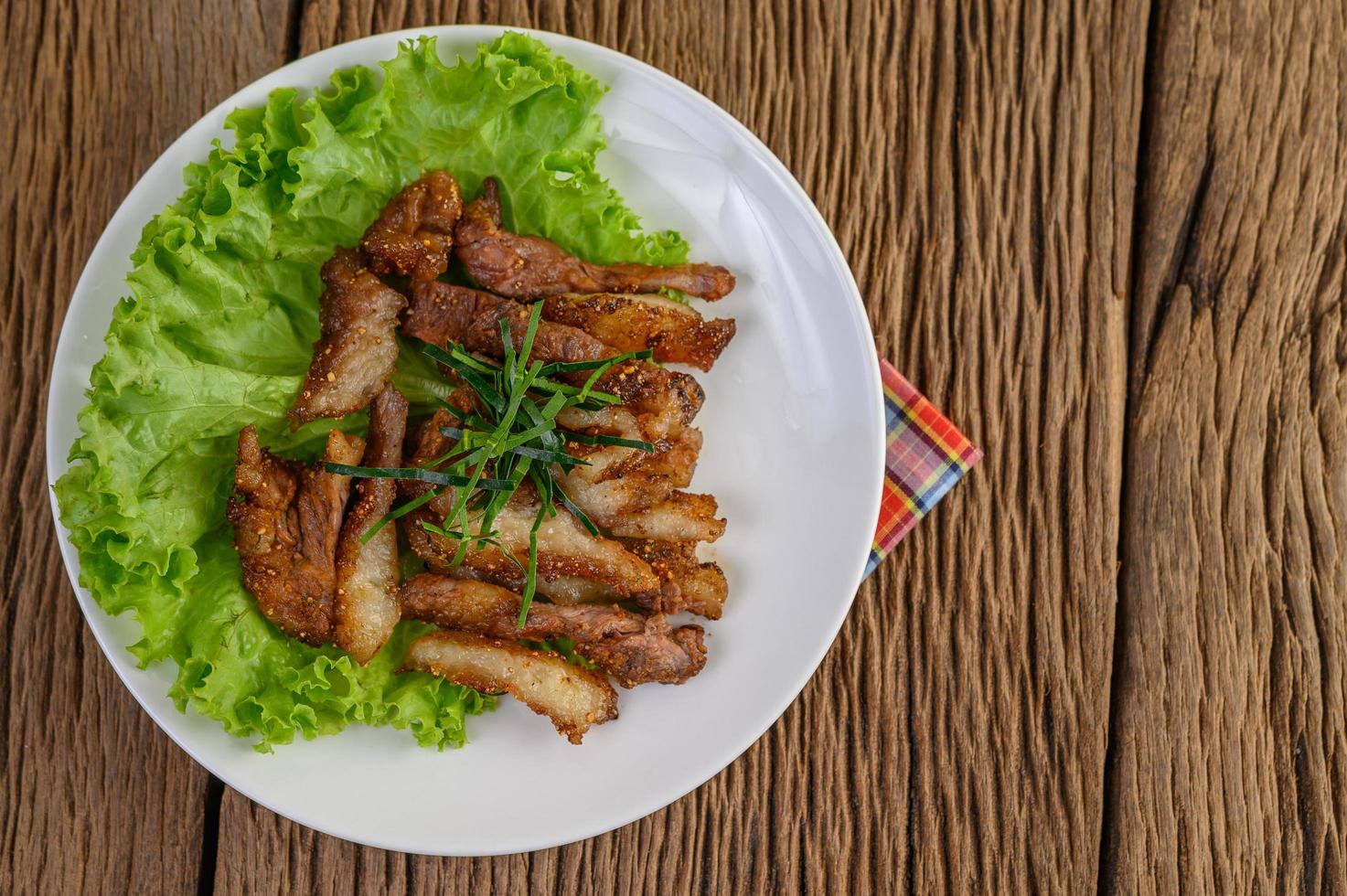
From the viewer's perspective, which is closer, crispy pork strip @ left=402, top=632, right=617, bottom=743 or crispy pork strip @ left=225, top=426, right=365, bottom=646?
crispy pork strip @ left=225, top=426, right=365, bottom=646

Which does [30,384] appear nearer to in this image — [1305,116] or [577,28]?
[577,28]

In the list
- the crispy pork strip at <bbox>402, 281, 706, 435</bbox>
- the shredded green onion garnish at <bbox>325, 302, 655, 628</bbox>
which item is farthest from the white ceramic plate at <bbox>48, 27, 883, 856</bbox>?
the shredded green onion garnish at <bbox>325, 302, 655, 628</bbox>

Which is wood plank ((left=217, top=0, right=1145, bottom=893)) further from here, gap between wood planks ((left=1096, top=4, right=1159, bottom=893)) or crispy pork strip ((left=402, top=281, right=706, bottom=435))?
crispy pork strip ((left=402, top=281, right=706, bottom=435))

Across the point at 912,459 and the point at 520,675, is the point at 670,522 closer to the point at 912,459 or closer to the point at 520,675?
the point at 520,675

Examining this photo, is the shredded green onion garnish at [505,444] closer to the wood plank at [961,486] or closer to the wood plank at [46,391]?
the wood plank at [961,486]

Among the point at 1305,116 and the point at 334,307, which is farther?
the point at 1305,116

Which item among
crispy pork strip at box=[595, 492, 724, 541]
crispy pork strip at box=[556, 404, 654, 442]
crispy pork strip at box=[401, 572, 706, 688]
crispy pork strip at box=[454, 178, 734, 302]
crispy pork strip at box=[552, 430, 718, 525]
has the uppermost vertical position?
crispy pork strip at box=[454, 178, 734, 302]

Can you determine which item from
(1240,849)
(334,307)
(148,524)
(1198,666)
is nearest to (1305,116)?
(1198,666)

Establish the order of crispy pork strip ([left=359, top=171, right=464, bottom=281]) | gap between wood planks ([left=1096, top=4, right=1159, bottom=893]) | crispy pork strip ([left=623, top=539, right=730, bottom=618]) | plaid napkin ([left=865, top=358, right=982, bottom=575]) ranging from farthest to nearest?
gap between wood planks ([left=1096, top=4, right=1159, bottom=893]) < plaid napkin ([left=865, top=358, right=982, bottom=575]) < crispy pork strip ([left=623, top=539, right=730, bottom=618]) < crispy pork strip ([left=359, top=171, right=464, bottom=281])
